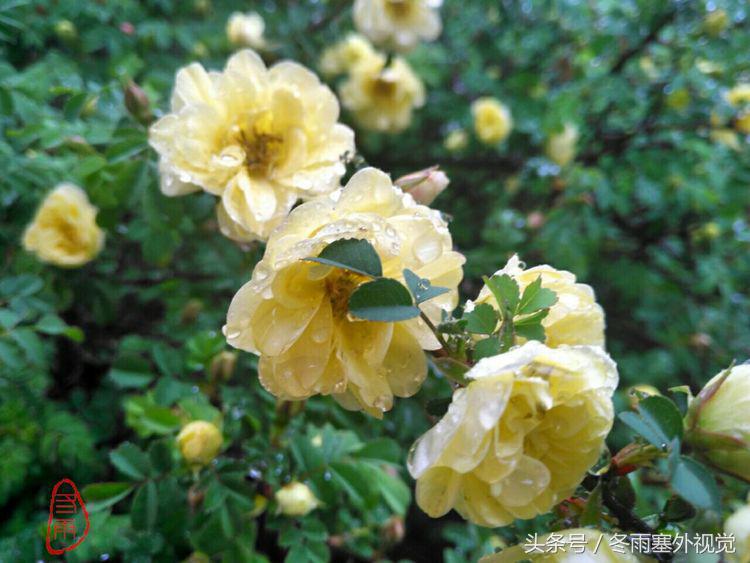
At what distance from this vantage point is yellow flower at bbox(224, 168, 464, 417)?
1.53 ft

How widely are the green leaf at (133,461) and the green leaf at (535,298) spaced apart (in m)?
0.57

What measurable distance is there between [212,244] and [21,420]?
46 centimetres

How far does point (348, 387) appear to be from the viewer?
510mm

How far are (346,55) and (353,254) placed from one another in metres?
1.39

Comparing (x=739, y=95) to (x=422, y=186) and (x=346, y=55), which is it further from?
(x=422, y=186)

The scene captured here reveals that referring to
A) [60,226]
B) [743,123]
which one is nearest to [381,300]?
[60,226]

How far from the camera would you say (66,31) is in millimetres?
→ 1269

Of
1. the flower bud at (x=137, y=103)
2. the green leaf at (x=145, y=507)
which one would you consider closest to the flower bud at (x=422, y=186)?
the flower bud at (x=137, y=103)

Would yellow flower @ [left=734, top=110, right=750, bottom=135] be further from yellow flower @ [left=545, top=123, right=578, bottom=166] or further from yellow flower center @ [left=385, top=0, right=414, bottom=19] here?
yellow flower center @ [left=385, top=0, right=414, bottom=19]

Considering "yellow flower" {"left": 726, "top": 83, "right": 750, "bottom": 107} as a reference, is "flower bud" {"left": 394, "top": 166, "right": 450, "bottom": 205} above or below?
above

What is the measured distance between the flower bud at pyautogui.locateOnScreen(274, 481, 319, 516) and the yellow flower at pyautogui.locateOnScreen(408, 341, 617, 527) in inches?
15.9

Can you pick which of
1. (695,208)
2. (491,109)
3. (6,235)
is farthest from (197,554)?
(695,208)

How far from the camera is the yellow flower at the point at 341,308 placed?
465mm

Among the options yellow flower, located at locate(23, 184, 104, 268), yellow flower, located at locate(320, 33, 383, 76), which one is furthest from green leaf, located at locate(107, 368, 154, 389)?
yellow flower, located at locate(320, 33, 383, 76)
